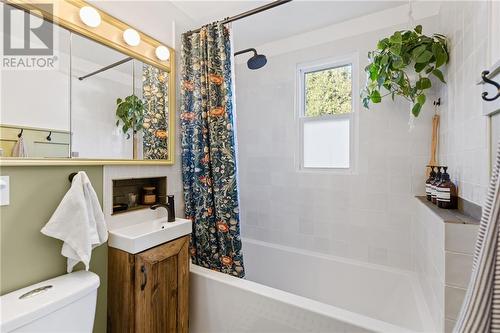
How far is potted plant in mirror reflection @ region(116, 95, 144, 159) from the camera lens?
143 cm

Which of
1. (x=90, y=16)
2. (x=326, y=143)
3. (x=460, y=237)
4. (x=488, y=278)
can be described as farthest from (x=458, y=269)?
(x=90, y=16)

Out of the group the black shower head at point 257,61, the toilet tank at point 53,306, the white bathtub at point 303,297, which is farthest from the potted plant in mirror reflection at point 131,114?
the white bathtub at point 303,297

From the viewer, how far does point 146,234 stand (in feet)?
4.18

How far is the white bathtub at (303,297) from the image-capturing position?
1.19 metres

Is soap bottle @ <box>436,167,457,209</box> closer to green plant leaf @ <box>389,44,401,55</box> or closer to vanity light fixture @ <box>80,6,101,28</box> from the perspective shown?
green plant leaf @ <box>389,44,401,55</box>

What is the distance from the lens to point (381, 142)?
1.93 m

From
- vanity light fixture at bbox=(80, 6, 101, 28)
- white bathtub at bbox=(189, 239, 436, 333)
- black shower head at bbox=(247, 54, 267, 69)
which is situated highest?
black shower head at bbox=(247, 54, 267, 69)

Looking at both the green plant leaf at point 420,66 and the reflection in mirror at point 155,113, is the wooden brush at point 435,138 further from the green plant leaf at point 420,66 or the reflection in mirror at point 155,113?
the reflection in mirror at point 155,113

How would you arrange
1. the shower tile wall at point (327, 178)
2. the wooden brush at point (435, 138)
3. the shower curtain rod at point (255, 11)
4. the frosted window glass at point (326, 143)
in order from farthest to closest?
the frosted window glass at point (326, 143), the shower tile wall at point (327, 178), the wooden brush at point (435, 138), the shower curtain rod at point (255, 11)

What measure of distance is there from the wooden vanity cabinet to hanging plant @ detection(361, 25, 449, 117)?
5.96ft

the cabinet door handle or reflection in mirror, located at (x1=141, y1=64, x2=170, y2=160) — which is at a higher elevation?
reflection in mirror, located at (x1=141, y1=64, x2=170, y2=160)

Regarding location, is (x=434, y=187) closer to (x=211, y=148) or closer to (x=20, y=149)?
(x=211, y=148)

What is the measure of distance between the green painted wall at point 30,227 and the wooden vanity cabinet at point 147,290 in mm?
284

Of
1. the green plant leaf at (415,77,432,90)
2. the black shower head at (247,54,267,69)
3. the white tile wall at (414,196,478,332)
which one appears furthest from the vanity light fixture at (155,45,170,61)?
the white tile wall at (414,196,478,332)
